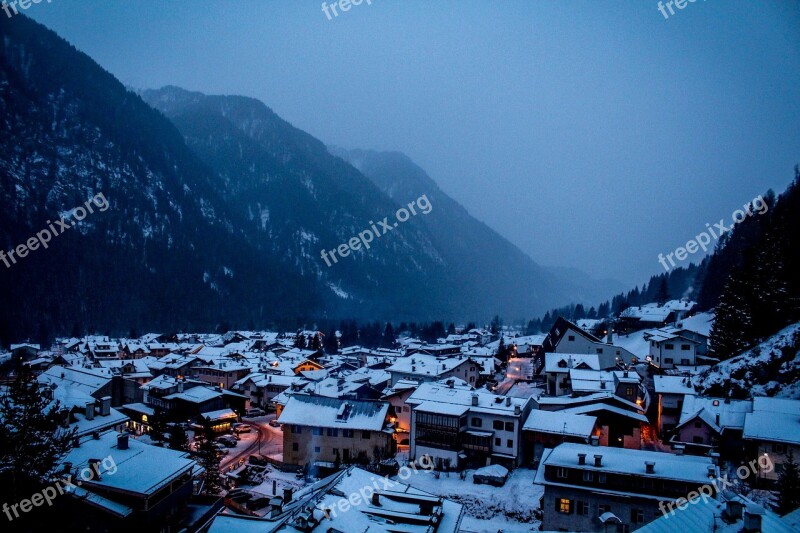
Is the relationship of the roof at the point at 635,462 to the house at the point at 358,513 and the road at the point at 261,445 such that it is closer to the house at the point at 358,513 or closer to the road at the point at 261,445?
the house at the point at 358,513

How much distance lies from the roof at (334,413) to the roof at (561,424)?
1255 cm

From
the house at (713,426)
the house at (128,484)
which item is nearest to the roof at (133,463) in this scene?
the house at (128,484)

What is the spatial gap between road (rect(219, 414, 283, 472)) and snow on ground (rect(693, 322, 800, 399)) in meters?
39.6

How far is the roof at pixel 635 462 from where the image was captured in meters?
24.8

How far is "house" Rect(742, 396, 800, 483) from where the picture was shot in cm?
2912

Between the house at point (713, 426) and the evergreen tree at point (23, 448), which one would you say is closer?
the evergreen tree at point (23, 448)

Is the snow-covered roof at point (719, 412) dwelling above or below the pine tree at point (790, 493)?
below

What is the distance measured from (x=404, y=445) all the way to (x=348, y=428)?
7.20 metres

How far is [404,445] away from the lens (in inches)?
1774

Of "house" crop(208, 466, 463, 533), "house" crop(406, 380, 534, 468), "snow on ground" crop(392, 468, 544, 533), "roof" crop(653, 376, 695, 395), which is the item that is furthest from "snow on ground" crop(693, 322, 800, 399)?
"house" crop(208, 466, 463, 533)

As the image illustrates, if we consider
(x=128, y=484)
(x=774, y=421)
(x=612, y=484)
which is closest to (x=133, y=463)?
(x=128, y=484)

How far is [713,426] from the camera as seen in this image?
34.4 metres

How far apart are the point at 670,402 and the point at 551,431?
13.8m

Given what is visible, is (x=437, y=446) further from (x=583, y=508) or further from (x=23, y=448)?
(x=23, y=448)
